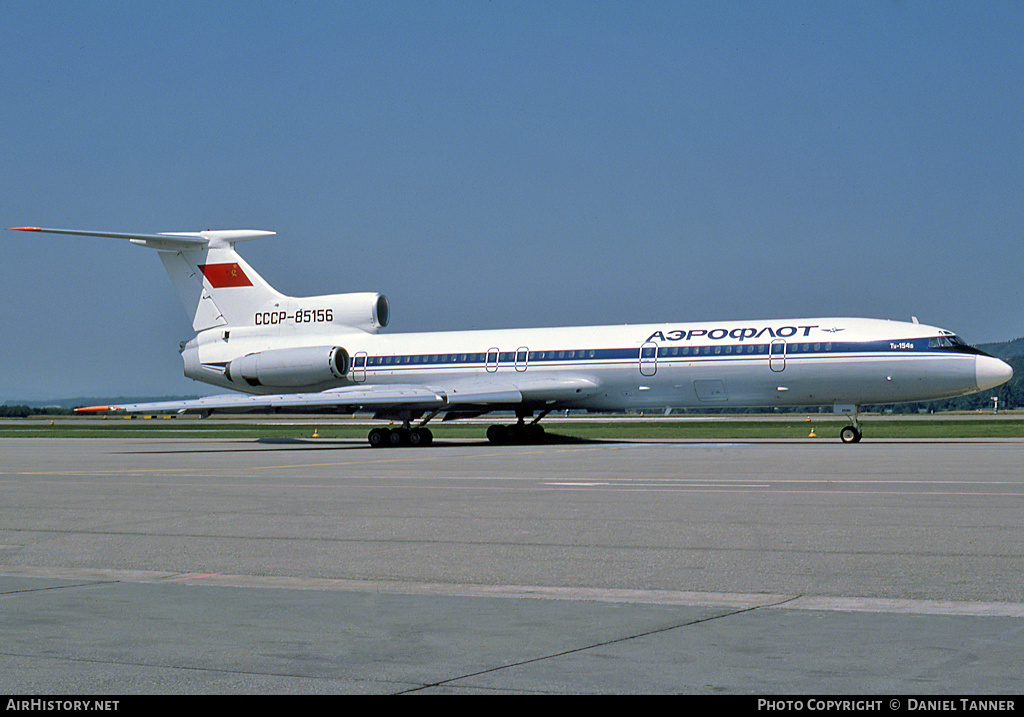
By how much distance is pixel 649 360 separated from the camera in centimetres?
3453

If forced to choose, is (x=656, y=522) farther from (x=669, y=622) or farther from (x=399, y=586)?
(x=669, y=622)

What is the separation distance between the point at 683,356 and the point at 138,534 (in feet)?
79.9

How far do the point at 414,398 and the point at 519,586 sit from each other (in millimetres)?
26665

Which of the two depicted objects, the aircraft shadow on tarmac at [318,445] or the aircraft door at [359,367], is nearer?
the aircraft shadow on tarmac at [318,445]

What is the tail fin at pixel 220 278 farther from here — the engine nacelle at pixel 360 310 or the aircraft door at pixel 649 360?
the aircraft door at pixel 649 360

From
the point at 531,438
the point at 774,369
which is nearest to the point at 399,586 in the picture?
the point at 774,369

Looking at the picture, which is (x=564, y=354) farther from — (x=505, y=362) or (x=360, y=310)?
(x=360, y=310)

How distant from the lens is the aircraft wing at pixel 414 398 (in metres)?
34.5

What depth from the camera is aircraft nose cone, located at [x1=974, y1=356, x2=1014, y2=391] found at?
31.2m

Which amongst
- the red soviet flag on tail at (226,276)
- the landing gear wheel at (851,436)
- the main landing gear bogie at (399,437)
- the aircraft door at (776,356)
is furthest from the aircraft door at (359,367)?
the landing gear wheel at (851,436)

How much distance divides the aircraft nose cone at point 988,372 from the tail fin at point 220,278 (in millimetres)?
24730

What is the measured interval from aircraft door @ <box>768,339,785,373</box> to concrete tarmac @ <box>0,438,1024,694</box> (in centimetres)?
1481

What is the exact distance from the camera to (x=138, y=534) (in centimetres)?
1157

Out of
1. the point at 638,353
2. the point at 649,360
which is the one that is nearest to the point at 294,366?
the point at 638,353
